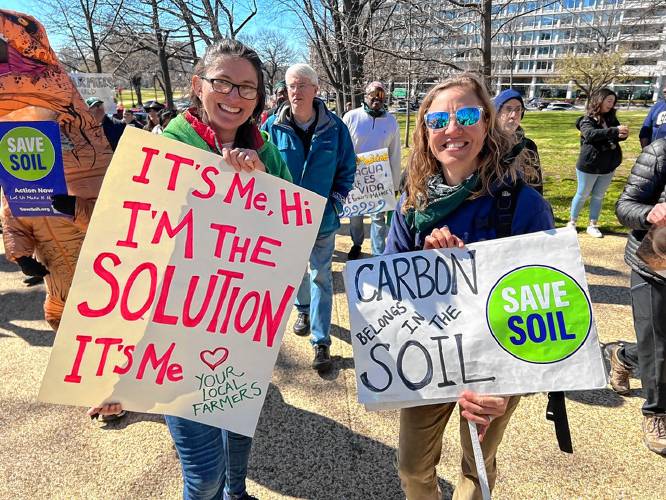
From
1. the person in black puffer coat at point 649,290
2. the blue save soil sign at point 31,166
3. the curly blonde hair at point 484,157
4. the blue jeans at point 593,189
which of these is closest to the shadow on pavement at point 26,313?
the blue save soil sign at point 31,166

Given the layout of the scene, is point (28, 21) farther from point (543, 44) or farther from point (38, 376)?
point (543, 44)

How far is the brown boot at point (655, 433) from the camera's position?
232cm

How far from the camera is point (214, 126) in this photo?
5.59 ft

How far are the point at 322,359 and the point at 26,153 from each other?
2209mm

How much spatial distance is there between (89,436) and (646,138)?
291 inches

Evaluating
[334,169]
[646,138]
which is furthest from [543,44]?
[334,169]

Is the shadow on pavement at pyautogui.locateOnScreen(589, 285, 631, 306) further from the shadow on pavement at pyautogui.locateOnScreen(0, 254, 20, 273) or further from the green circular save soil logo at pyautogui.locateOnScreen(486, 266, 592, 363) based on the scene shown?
the shadow on pavement at pyautogui.locateOnScreen(0, 254, 20, 273)

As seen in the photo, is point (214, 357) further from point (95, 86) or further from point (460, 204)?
point (95, 86)

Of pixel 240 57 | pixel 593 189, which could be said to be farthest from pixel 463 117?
pixel 593 189

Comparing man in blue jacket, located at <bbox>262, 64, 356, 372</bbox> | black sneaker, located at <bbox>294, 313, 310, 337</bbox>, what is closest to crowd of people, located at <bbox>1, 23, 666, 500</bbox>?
man in blue jacket, located at <bbox>262, 64, 356, 372</bbox>

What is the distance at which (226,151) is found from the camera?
1481mm

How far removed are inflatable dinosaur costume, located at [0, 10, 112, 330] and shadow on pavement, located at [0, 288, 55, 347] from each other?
130cm

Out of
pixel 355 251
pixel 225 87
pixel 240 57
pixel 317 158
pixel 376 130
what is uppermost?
pixel 240 57

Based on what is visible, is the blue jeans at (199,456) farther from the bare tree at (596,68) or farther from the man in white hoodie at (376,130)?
the bare tree at (596,68)
